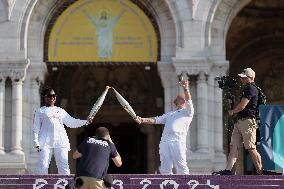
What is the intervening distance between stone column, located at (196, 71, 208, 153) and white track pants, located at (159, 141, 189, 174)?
7472 millimetres

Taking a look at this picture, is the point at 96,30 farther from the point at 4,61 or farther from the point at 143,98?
the point at 143,98

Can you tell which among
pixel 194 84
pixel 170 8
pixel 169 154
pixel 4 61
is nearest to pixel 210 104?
pixel 194 84

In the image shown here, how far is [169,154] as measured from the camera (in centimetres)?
2436

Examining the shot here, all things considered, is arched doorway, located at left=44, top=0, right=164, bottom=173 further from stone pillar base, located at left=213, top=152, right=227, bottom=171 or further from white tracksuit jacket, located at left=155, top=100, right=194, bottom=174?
white tracksuit jacket, located at left=155, top=100, right=194, bottom=174

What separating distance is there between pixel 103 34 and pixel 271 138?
9.76 meters

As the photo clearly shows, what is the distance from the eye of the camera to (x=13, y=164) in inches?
1239

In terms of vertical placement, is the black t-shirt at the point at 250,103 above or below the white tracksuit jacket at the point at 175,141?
above

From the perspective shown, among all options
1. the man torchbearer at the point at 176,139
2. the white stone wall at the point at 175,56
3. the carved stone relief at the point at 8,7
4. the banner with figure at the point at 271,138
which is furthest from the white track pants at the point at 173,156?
the carved stone relief at the point at 8,7

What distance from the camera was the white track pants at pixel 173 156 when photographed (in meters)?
24.2

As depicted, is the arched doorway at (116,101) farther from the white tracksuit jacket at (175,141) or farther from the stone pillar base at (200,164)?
the white tracksuit jacket at (175,141)

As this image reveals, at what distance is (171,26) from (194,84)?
A: 193 cm

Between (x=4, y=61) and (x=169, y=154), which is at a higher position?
(x=4, y=61)

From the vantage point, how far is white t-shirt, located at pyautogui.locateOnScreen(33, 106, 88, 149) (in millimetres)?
24469

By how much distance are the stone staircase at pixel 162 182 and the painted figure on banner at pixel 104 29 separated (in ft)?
34.8
